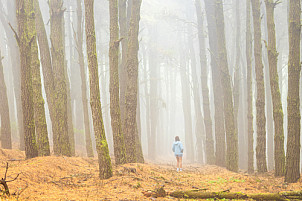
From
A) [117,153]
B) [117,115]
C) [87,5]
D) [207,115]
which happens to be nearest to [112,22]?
[87,5]

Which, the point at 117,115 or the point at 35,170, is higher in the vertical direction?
the point at 117,115

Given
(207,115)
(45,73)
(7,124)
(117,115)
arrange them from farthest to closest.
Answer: (207,115) → (7,124) → (45,73) → (117,115)

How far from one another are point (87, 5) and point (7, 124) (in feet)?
21.9

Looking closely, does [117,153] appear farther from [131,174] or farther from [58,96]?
[58,96]

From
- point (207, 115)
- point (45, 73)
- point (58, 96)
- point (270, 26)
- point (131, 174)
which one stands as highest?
point (270, 26)

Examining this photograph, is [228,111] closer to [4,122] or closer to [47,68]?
[47,68]

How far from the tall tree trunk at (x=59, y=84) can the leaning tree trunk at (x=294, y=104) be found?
726 cm

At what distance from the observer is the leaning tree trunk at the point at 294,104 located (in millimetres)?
8242

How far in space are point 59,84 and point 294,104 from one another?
7.94 metres

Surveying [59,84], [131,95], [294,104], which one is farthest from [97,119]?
[294,104]

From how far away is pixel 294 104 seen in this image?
327 inches

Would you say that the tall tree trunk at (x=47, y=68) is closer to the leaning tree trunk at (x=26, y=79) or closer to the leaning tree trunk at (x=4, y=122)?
the leaning tree trunk at (x=26, y=79)

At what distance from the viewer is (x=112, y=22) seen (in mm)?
9992

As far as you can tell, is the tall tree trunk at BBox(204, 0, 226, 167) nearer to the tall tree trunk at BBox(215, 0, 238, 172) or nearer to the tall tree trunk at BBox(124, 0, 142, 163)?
the tall tree trunk at BBox(215, 0, 238, 172)
